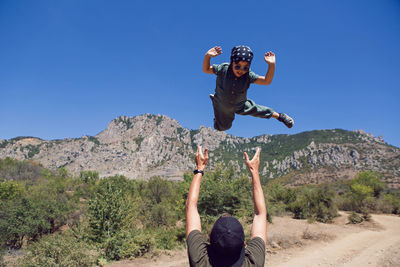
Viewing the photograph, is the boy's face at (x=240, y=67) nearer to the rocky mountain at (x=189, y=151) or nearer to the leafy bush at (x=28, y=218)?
the leafy bush at (x=28, y=218)

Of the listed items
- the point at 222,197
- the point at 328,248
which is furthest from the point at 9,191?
the point at 328,248

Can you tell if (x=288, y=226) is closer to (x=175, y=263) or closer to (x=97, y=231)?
(x=175, y=263)

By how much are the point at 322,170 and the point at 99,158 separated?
128556mm

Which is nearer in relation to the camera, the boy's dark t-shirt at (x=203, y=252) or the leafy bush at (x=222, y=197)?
the boy's dark t-shirt at (x=203, y=252)

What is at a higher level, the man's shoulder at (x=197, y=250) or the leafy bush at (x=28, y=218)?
the man's shoulder at (x=197, y=250)

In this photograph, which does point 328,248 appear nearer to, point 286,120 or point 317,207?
→ point 317,207

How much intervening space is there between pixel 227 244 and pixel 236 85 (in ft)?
8.67

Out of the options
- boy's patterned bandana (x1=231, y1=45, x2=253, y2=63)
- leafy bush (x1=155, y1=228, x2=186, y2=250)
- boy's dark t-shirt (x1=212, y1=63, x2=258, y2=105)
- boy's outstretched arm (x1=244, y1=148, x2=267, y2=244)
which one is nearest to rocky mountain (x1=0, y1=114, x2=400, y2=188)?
leafy bush (x1=155, y1=228, x2=186, y2=250)

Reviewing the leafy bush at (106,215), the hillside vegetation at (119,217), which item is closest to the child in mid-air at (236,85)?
the hillside vegetation at (119,217)

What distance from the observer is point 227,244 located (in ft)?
7.27

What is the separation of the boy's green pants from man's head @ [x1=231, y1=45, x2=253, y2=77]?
2.43ft

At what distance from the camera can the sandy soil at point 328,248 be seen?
13719 millimetres

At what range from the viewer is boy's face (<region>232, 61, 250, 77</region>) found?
3.70m

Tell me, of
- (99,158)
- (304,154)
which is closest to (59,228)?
(304,154)
